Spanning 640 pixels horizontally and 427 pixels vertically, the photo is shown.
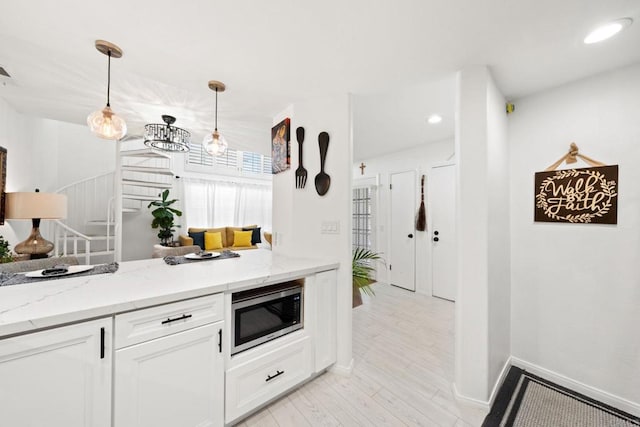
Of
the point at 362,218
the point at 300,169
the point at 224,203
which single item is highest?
the point at 300,169

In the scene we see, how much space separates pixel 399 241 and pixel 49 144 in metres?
5.74

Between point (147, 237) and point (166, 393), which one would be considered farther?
point (147, 237)

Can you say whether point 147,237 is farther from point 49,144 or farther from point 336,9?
point 336,9

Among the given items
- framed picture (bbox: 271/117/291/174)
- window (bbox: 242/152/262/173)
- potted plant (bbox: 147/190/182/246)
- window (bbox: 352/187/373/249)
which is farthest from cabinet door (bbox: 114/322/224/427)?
window (bbox: 242/152/262/173)

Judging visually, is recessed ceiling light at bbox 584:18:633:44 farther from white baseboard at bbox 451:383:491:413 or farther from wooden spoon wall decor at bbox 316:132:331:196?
white baseboard at bbox 451:383:491:413

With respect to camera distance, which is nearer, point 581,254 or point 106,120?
point 106,120

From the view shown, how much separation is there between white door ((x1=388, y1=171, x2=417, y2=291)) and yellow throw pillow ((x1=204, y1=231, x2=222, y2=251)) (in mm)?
3555

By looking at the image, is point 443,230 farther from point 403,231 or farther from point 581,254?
point 581,254

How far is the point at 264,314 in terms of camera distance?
1.56 metres

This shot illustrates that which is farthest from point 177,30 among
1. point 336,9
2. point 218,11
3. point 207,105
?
point 207,105

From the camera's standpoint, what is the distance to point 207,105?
7.91ft

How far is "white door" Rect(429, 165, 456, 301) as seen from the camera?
3502mm

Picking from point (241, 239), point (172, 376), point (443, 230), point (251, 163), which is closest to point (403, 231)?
point (443, 230)

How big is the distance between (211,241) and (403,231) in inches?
152
